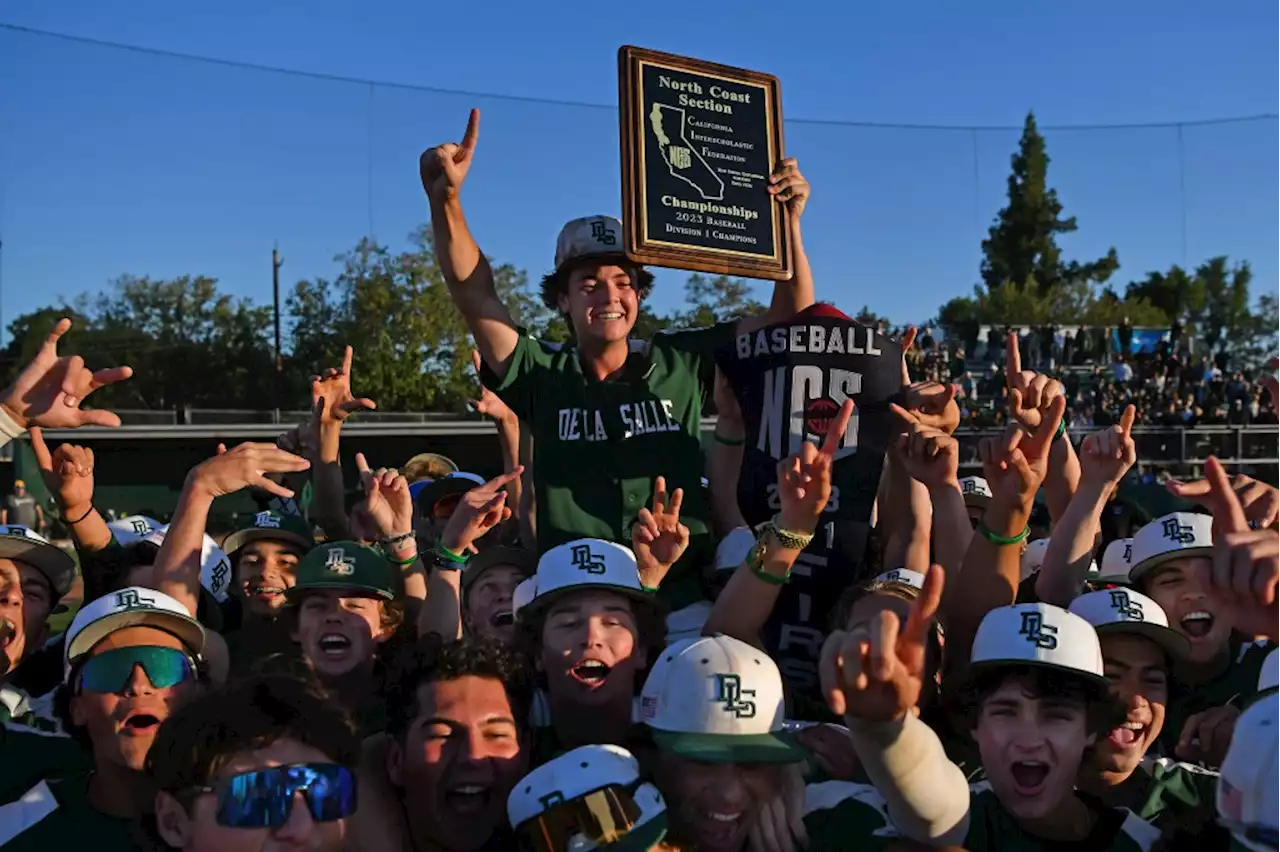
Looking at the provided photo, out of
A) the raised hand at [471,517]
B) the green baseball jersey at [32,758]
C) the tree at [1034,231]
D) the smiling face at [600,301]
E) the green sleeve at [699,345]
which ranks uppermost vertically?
the tree at [1034,231]

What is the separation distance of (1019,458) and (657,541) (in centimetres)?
118

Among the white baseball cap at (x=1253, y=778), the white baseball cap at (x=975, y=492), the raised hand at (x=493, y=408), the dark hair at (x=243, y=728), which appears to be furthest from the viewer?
the raised hand at (x=493, y=408)

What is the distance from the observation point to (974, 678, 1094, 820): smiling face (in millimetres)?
3199

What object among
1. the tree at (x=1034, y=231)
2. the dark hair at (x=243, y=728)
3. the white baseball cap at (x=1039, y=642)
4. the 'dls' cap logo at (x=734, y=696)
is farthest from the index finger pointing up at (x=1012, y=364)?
the tree at (x=1034, y=231)

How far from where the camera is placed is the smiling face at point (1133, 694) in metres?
3.55

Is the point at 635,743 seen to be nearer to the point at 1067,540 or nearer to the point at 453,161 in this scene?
the point at 1067,540

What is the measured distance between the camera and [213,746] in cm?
288

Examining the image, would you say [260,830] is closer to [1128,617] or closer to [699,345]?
[1128,617]

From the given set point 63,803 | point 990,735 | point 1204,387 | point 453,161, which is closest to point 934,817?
point 990,735

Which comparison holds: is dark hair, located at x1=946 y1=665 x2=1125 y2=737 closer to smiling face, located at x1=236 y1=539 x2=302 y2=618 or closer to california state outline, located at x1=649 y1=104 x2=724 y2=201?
california state outline, located at x1=649 y1=104 x2=724 y2=201

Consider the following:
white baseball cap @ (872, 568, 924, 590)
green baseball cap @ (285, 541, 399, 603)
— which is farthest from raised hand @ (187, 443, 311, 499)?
white baseball cap @ (872, 568, 924, 590)

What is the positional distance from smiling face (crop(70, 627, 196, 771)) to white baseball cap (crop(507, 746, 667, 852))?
1.19m

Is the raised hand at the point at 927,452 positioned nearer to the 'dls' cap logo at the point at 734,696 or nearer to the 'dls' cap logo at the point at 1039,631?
the 'dls' cap logo at the point at 1039,631

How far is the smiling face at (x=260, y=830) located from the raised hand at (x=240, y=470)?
158 centimetres
